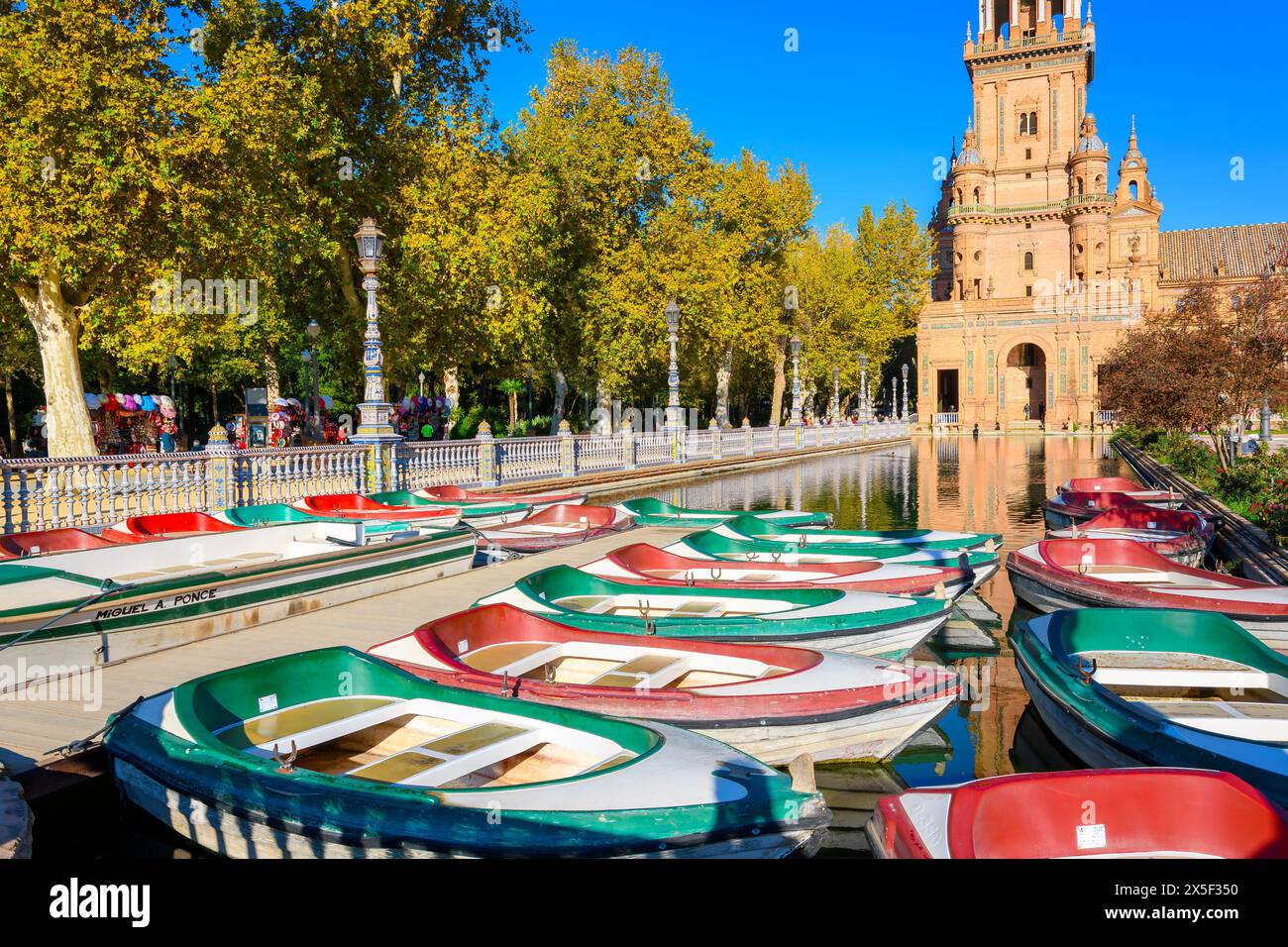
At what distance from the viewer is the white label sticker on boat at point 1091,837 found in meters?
3.75

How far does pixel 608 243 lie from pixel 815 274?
20915 mm

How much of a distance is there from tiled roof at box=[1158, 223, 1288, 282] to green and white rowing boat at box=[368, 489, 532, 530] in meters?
76.9

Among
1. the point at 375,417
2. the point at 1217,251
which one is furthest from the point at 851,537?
the point at 1217,251

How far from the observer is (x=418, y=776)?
476cm

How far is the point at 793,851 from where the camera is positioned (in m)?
3.92

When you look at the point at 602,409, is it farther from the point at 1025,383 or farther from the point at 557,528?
the point at 1025,383

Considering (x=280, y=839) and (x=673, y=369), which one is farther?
(x=673, y=369)

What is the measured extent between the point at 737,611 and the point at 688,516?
6982 millimetres

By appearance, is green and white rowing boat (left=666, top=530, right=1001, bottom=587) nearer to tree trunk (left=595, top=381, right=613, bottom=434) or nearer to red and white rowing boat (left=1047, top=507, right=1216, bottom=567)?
red and white rowing boat (left=1047, top=507, right=1216, bottom=567)

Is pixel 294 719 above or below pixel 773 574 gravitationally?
below

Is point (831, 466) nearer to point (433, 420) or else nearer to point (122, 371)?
point (433, 420)

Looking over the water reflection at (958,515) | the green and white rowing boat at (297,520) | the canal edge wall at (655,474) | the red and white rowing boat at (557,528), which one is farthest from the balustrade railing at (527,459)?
the green and white rowing boat at (297,520)

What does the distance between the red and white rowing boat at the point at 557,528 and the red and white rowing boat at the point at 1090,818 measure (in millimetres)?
10268

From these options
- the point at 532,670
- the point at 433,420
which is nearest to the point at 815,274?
the point at 433,420
